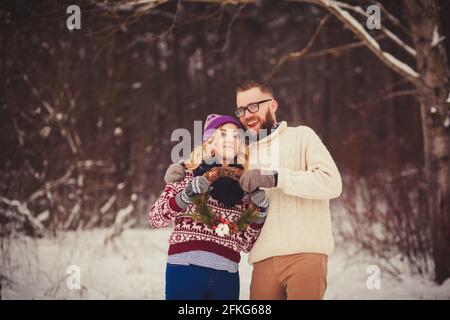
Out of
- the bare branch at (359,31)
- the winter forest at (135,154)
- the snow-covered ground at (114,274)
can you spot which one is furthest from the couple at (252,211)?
the snow-covered ground at (114,274)

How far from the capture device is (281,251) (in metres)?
2.79

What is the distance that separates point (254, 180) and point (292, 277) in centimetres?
58

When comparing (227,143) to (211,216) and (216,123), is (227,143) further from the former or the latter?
(211,216)

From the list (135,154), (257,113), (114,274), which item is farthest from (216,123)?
(135,154)

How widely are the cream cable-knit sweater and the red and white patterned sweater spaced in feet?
0.43

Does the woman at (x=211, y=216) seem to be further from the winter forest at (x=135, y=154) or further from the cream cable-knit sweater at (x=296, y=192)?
the winter forest at (x=135, y=154)

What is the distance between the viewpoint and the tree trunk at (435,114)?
5488mm

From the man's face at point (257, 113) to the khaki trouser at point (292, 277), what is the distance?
29.1 inches

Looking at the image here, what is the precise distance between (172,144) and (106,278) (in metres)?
7.37

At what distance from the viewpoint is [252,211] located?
272cm

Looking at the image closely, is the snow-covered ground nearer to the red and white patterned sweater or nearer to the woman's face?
the red and white patterned sweater

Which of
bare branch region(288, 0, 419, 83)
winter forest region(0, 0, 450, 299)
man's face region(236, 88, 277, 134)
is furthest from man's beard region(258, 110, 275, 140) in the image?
bare branch region(288, 0, 419, 83)

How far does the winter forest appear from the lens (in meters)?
5.55
